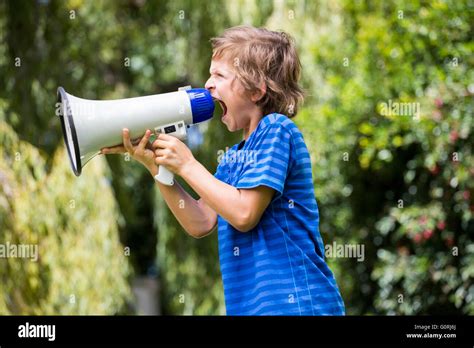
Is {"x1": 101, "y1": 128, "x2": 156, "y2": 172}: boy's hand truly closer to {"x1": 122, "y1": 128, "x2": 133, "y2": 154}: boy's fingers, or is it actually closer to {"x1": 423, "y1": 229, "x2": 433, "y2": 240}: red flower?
{"x1": 122, "y1": 128, "x2": 133, "y2": 154}: boy's fingers

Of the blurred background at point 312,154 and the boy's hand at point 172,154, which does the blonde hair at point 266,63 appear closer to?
the boy's hand at point 172,154

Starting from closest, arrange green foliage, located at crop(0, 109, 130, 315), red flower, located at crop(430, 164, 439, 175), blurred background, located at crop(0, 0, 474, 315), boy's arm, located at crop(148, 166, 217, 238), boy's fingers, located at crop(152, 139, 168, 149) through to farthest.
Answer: boy's fingers, located at crop(152, 139, 168, 149) → boy's arm, located at crop(148, 166, 217, 238) → green foliage, located at crop(0, 109, 130, 315) → blurred background, located at crop(0, 0, 474, 315) → red flower, located at crop(430, 164, 439, 175)

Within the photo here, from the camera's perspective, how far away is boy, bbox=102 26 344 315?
2.20 meters

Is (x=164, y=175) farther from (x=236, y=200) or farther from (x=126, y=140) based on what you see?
(x=236, y=200)

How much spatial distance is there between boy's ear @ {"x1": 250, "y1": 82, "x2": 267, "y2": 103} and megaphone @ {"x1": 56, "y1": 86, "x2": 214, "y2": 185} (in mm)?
119

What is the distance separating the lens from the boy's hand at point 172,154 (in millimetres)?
2262

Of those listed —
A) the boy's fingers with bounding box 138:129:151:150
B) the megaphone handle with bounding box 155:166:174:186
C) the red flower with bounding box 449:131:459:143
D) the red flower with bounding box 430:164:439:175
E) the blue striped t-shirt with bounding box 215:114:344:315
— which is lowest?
the blue striped t-shirt with bounding box 215:114:344:315

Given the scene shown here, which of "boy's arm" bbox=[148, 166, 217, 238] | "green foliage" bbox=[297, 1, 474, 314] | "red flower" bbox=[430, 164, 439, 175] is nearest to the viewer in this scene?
"boy's arm" bbox=[148, 166, 217, 238]

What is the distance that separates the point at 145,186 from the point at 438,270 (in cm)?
390

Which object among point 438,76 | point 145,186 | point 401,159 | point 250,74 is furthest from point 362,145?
point 250,74

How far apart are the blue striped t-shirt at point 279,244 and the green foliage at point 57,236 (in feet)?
9.65

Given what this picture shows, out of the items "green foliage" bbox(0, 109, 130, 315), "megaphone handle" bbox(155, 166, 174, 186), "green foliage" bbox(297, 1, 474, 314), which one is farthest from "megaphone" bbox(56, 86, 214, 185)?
"green foliage" bbox(297, 1, 474, 314)

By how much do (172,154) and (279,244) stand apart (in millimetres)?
368
